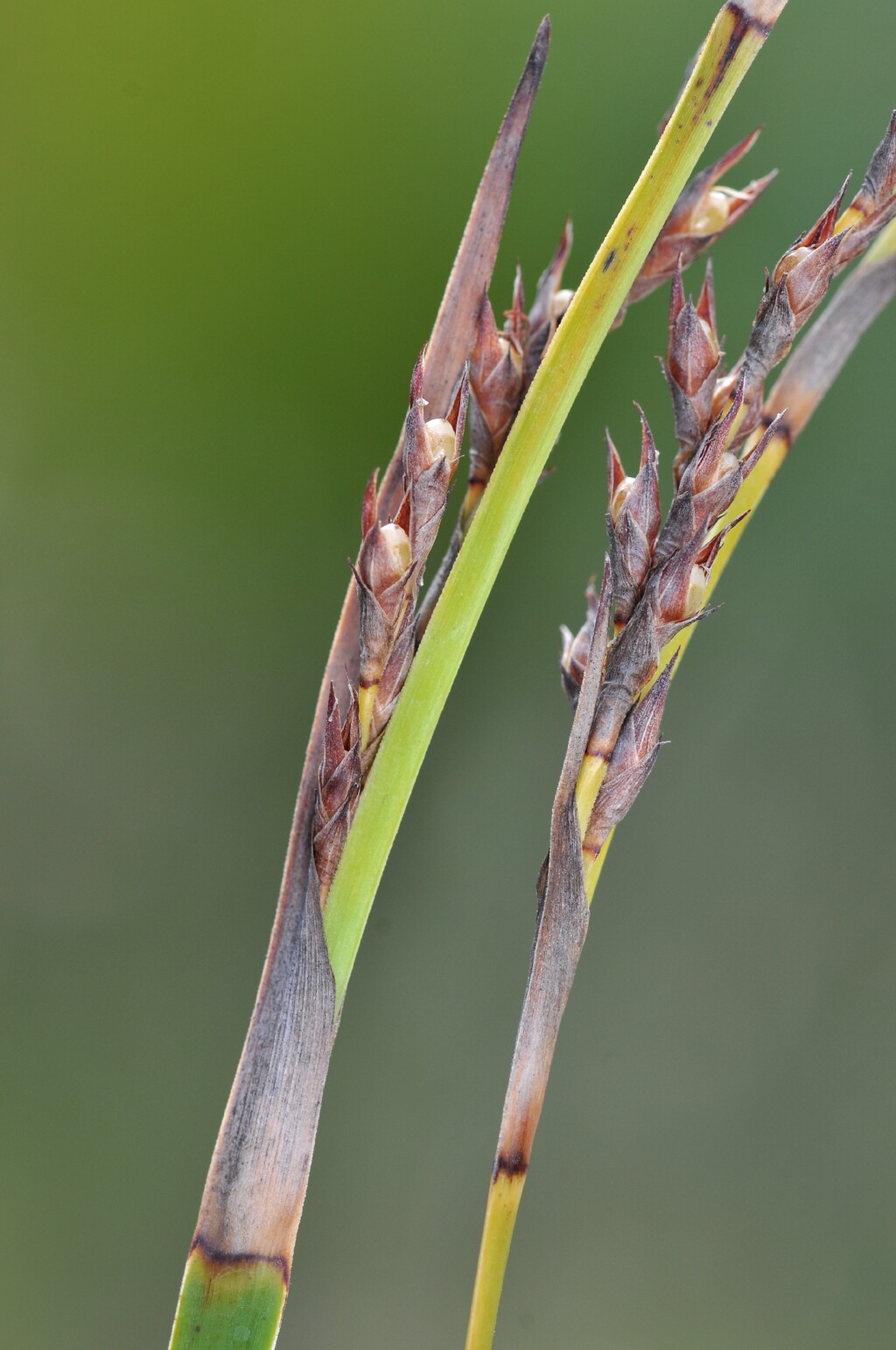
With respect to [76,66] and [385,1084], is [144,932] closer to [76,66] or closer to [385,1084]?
[385,1084]

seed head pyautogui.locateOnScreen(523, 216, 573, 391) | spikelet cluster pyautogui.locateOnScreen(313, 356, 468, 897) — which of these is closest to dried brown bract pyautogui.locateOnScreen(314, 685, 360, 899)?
spikelet cluster pyautogui.locateOnScreen(313, 356, 468, 897)

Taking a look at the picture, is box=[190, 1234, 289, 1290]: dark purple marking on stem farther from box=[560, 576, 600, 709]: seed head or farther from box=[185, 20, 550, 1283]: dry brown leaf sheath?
box=[560, 576, 600, 709]: seed head

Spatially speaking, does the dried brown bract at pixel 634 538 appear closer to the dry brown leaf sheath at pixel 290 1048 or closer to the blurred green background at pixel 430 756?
the dry brown leaf sheath at pixel 290 1048

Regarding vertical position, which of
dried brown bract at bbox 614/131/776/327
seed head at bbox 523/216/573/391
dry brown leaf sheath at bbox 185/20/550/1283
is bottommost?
dry brown leaf sheath at bbox 185/20/550/1283

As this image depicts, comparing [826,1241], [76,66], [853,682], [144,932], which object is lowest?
[826,1241]

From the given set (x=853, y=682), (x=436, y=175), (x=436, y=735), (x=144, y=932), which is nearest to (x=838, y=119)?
(x=436, y=175)

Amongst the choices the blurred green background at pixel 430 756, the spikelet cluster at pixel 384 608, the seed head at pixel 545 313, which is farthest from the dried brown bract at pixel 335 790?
the blurred green background at pixel 430 756
